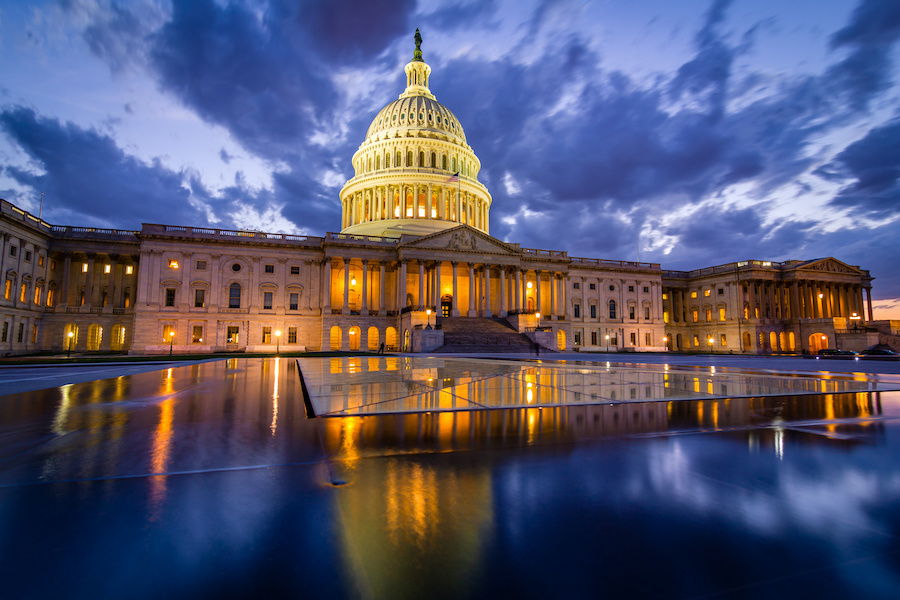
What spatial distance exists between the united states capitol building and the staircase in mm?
290

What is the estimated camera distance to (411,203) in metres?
84.4

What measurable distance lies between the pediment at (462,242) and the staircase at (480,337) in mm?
11217

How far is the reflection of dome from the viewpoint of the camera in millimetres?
83312

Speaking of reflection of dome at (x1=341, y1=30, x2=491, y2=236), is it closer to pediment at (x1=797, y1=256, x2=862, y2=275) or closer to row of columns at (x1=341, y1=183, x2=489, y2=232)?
row of columns at (x1=341, y1=183, x2=489, y2=232)

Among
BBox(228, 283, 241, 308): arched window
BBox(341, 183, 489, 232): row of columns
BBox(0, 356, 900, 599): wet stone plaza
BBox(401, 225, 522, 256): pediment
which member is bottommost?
BBox(0, 356, 900, 599): wet stone plaza

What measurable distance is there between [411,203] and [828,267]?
79.3 m

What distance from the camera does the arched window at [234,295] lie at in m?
61.7

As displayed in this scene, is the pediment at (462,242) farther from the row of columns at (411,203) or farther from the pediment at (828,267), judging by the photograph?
the pediment at (828,267)

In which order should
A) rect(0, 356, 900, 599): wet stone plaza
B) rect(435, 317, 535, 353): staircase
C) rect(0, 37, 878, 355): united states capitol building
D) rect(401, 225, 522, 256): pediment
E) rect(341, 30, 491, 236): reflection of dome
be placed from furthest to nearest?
1. rect(341, 30, 491, 236): reflection of dome
2. rect(401, 225, 522, 256): pediment
3. rect(0, 37, 878, 355): united states capitol building
4. rect(435, 317, 535, 353): staircase
5. rect(0, 356, 900, 599): wet stone plaza

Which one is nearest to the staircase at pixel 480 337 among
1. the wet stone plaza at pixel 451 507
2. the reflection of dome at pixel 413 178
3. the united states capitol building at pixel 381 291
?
the united states capitol building at pixel 381 291

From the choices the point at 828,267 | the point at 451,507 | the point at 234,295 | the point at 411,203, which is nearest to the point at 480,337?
the point at 234,295

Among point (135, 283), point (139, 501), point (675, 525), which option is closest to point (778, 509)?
point (675, 525)

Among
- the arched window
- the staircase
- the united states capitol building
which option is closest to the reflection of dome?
the united states capitol building

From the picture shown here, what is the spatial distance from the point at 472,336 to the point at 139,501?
49.4 meters
